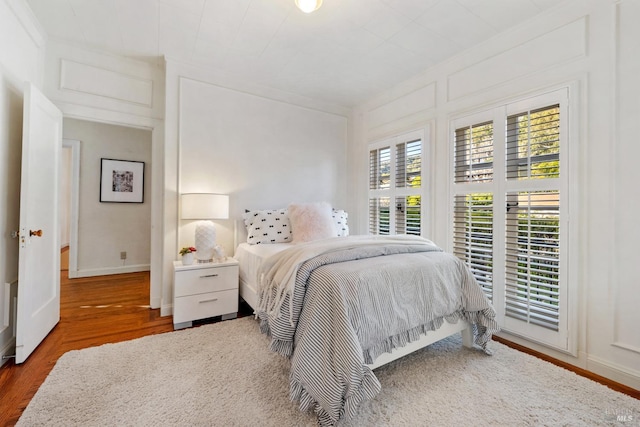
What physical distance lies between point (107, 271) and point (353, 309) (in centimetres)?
462

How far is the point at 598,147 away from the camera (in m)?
1.91

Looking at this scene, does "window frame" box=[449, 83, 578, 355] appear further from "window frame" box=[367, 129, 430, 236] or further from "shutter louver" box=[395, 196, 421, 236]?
"shutter louver" box=[395, 196, 421, 236]

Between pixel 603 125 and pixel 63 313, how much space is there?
4862 millimetres

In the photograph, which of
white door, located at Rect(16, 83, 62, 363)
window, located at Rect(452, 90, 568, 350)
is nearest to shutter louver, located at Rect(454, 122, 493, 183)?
window, located at Rect(452, 90, 568, 350)

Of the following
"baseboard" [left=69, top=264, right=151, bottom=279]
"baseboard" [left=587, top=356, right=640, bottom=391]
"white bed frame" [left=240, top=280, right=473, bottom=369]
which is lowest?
"baseboard" [left=587, top=356, right=640, bottom=391]

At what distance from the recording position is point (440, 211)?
2.91 m

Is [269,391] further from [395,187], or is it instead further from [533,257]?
[395,187]

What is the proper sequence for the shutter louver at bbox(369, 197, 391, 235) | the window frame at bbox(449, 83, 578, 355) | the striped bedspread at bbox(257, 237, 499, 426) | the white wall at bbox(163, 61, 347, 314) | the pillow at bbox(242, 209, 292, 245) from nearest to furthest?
1. the striped bedspread at bbox(257, 237, 499, 426)
2. the window frame at bbox(449, 83, 578, 355)
3. the white wall at bbox(163, 61, 347, 314)
4. the pillow at bbox(242, 209, 292, 245)
5. the shutter louver at bbox(369, 197, 391, 235)

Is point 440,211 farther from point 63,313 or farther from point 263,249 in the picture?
point 63,313

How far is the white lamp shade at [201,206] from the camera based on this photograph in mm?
2725

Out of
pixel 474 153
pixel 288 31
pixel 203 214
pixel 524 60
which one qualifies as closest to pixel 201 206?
pixel 203 214

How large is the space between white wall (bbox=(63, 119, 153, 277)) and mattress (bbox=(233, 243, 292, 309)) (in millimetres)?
2675

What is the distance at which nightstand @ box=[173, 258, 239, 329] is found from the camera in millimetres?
2490

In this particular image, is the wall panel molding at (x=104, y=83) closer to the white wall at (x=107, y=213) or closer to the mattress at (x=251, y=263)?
the mattress at (x=251, y=263)
